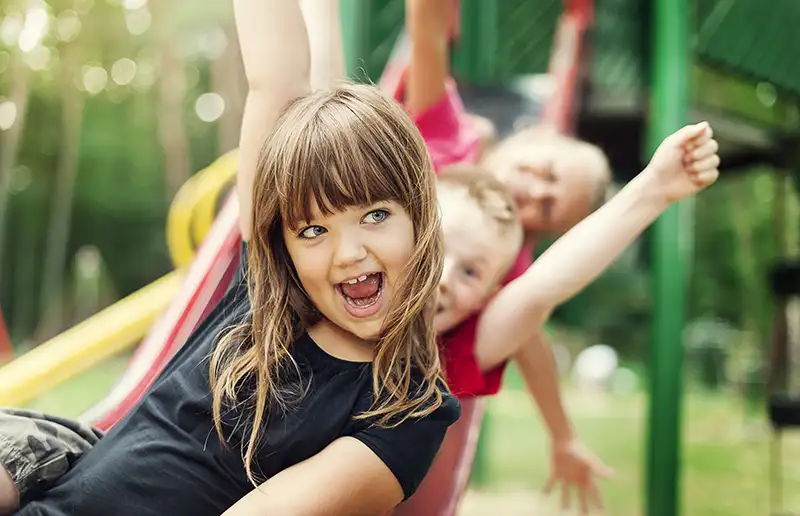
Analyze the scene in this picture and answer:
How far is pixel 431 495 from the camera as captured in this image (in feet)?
4.96

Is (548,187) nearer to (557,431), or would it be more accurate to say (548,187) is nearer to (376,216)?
(557,431)

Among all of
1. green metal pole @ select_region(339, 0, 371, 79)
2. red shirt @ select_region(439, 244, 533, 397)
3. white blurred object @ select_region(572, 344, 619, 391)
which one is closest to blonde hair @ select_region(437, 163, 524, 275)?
red shirt @ select_region(439, 244, 533, 397)

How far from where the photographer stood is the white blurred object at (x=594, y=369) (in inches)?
440

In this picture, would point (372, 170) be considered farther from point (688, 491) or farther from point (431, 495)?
point (688, 491)

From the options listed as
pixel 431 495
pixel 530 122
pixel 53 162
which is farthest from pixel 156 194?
pixel 431 495

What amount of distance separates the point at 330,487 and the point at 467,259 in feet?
1.76

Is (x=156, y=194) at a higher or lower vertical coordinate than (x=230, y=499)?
lower

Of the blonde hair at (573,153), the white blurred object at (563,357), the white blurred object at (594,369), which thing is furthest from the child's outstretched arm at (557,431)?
the white blurred object at (563,357)

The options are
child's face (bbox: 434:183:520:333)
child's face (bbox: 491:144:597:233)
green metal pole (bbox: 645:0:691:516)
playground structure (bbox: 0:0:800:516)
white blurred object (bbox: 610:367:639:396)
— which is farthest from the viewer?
white blurred object (bbox: 610:367:639:396)

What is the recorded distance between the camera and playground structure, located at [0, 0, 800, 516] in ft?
4.85

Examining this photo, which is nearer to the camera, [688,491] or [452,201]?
[452,201]

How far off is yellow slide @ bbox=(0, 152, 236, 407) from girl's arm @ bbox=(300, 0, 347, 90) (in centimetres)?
73

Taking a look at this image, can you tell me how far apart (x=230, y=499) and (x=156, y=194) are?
1361 cm

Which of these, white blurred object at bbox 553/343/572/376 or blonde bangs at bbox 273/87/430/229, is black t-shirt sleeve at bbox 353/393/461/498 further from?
white blurred object at bbox 553/343/572/376
